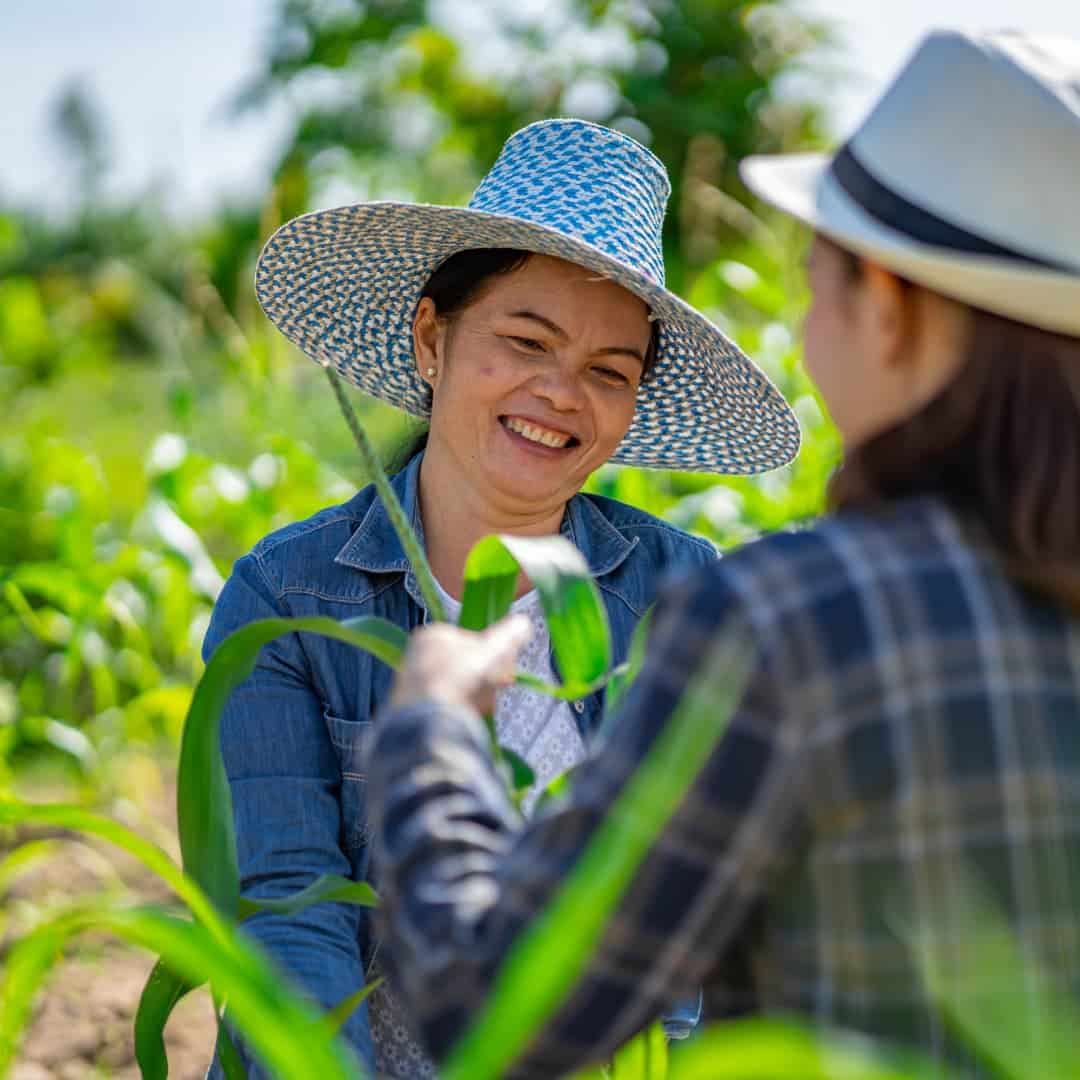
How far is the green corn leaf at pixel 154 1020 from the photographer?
125 cm

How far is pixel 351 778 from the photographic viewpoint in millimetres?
1636

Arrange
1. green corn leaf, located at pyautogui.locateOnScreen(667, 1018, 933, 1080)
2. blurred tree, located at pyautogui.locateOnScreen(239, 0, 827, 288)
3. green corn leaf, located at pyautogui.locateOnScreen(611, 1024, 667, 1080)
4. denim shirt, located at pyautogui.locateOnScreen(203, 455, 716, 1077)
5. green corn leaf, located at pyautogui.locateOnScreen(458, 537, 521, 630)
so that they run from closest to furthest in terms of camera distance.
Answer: green corn leaf, located at pyautogui.locateOnScreen(667, 1018, 933, 1080) → green corn leaf, located at pyautogui.locateOnScreen(458, 537, 521, 630) → green corn leaf, located at pyautogui.locateOnScreen(611, 1024, 667, 1080) → denim shirt, located at pyautogui.locateOnScreen(203, 455, 716, 1077) → blurred tree, located at pyautogui.locateOnScreen(239, 0, 827, 288)

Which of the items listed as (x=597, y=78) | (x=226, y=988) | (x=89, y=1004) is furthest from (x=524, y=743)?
(x=597, y=78)

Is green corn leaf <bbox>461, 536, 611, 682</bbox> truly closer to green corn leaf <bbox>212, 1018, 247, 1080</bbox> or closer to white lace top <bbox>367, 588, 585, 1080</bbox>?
green corn leaf <bbox>212, 1018, 247, 1080</bbox>

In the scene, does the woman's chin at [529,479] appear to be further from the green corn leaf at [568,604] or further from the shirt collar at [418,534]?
the green corn leaf at [568,604]

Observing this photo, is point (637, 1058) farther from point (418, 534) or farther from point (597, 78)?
point (597, 78)

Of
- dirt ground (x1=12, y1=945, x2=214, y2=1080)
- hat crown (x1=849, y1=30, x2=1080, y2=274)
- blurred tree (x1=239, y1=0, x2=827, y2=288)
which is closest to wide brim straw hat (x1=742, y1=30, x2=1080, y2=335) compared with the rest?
hat crown (x1=849, y1=30, x2=1080, y2=274)

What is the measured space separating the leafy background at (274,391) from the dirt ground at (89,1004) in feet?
0.13

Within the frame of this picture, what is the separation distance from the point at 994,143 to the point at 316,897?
2.30 ft

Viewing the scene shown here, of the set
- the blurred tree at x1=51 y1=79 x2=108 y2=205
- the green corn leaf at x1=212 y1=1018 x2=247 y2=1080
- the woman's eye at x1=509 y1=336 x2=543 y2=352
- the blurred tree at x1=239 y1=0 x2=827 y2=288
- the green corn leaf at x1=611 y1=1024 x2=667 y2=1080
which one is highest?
the woman's eye at x1=509 y1=336 x2=543 y2=352

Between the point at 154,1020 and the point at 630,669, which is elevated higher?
the point at 630,669

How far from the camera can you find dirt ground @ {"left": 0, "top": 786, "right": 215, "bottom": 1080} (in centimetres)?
248

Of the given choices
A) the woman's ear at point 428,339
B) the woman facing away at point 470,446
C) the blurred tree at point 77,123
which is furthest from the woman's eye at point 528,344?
the blurred tree at point 77,123

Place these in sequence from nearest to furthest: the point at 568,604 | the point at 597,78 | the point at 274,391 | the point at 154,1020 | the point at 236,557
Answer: the point at 568,604
the point at 154,1020
the point at 236,557
the point at 274,391
the point at 597,78
